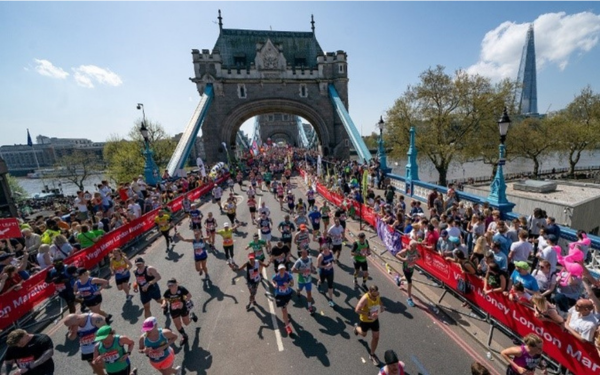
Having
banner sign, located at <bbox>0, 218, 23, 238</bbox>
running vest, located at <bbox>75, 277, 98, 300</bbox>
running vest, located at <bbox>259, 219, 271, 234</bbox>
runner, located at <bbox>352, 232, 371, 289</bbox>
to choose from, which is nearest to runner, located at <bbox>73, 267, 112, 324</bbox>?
running vest, located at <bbox>75, 277, 98, 300</bbox>

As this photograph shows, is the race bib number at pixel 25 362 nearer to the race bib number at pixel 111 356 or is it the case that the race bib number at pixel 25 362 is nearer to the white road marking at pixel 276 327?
the race bib number at pixel 111 356

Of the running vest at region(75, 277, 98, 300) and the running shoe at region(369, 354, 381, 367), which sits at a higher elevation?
the running vest at region(75, 277, 98, 300)

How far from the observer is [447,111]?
24.5 metres

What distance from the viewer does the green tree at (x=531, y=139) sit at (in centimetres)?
3234

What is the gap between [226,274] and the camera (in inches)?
368

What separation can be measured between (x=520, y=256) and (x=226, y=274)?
8.62m

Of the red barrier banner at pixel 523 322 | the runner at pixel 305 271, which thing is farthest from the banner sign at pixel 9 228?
the red barrier banner at pixel 523 322

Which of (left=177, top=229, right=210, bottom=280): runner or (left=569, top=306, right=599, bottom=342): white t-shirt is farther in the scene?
(left=177, top=229, right=210, bottom=280): runner

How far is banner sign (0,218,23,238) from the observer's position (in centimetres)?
846

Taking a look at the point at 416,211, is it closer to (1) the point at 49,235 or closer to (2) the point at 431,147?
(1) the point at 49,235

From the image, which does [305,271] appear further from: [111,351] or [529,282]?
[529,282]

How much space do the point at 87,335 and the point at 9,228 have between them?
638cm

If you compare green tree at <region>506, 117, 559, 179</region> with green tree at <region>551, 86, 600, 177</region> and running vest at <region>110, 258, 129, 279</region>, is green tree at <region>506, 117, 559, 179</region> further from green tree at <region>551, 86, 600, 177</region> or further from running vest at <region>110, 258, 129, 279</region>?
running vest at <region>110, 258, 129, 279</region>

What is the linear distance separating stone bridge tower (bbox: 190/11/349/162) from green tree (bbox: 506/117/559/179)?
65.9 ft
